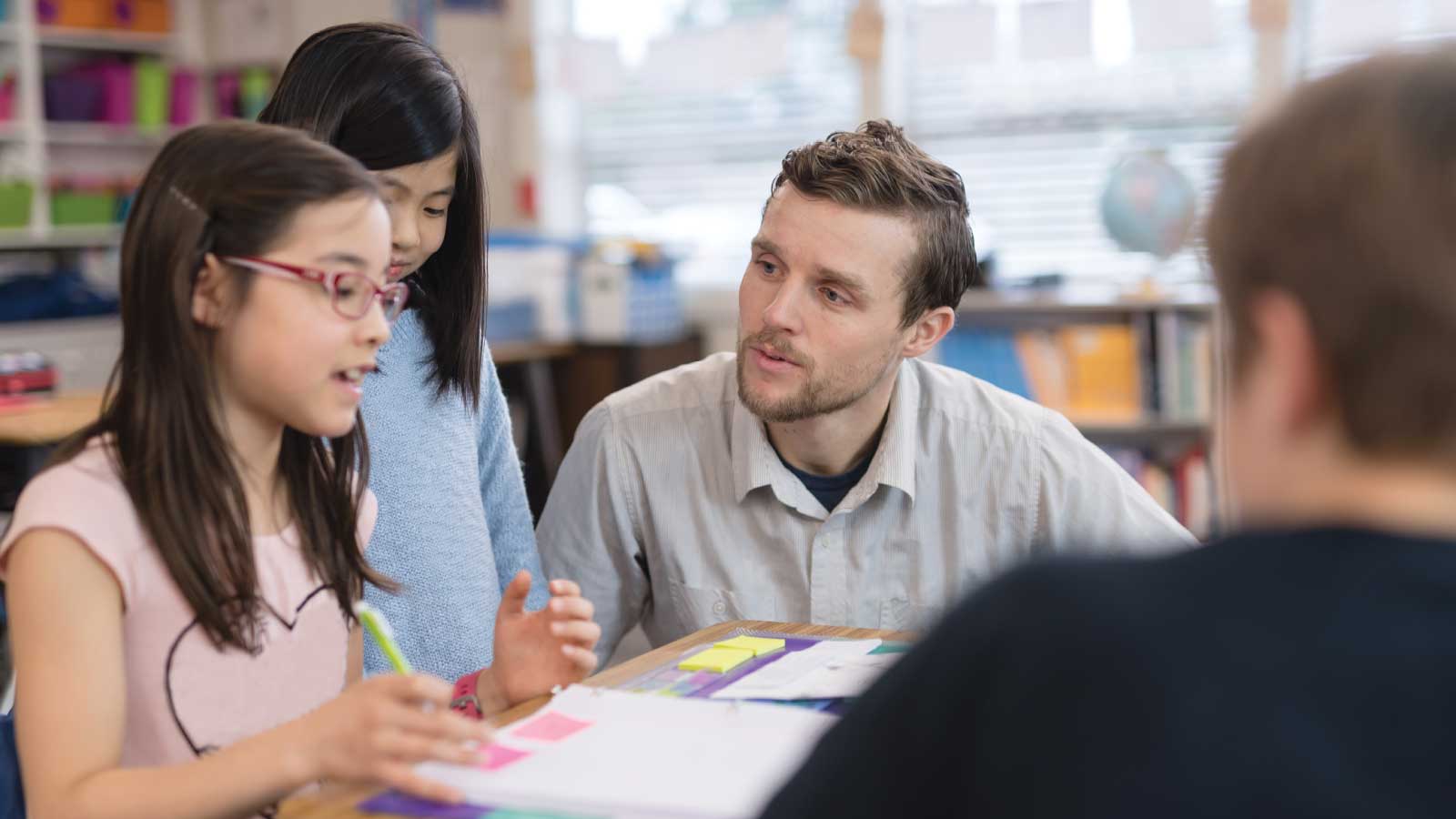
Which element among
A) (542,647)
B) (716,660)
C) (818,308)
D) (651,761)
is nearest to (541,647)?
(542,647)

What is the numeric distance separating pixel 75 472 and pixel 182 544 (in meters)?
0.10

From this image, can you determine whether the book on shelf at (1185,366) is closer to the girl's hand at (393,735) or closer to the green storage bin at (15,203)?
the girl's hand at (393,735)

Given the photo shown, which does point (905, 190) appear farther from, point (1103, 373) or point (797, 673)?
point (1103, 373)

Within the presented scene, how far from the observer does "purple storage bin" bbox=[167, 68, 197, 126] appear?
6.06 m

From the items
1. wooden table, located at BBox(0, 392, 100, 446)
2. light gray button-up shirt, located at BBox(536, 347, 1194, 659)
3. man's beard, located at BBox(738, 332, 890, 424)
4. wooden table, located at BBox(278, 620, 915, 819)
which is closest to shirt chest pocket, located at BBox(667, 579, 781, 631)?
light gray button-up shirt, located at BBox(536, 347, 1194, 659)

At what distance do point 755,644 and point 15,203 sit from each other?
4828mm

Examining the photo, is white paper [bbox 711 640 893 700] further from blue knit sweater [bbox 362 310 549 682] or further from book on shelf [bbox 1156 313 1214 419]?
book on shelf [bbox 1156 313 1214 419]

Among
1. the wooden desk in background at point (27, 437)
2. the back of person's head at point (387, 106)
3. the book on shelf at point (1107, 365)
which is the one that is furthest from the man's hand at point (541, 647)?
the book on shelf at point (1107, 365)

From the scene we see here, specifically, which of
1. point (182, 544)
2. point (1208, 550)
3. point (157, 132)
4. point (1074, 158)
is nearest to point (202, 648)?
point (182, 544)

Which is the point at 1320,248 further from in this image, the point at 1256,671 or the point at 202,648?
the point at 202,648

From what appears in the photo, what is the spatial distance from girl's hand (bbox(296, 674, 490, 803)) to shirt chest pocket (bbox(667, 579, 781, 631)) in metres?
0.86

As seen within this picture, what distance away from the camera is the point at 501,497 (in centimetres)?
187

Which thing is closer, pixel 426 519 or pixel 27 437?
pixel 426 519

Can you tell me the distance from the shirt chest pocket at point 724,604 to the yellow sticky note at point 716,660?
1.56ft
